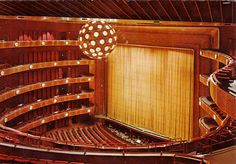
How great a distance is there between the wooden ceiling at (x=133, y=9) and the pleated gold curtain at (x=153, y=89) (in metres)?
4.36

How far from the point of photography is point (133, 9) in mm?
13266

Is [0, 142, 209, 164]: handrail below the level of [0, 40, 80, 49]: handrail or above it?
below

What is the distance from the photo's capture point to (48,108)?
20.7 metres

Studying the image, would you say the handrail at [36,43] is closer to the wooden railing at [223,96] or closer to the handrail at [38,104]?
the handrail at [38,104]

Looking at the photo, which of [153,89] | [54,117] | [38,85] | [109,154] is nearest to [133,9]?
[109,154]

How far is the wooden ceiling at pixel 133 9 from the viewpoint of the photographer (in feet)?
38.5

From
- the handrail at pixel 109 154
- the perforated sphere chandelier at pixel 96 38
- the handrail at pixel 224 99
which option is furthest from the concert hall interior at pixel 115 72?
the handrail at pixel 224 99

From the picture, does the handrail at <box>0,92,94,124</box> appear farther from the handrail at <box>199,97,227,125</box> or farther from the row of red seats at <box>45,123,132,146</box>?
the handrail at <box>199,97,227,125</box>

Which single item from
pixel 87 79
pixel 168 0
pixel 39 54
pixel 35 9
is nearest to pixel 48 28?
pixel 39 54

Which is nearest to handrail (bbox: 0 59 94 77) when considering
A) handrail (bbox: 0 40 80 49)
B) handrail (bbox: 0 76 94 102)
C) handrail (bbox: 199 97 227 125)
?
handrail (bbox: 0 76 94 102)

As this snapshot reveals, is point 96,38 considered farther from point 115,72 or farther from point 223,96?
point 115,72

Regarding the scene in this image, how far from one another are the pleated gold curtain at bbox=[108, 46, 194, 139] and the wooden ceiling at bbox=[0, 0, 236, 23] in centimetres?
436

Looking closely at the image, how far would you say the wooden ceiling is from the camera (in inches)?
462

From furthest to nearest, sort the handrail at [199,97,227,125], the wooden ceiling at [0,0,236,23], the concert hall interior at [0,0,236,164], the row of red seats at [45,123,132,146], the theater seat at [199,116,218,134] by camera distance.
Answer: the row of red seats at [45,123,132,146]
the theater seat at [199,116,218,134]
the handrail at [199,97,227,125]
the concert hall interior at [0,0,236,164]
the wooden ceiling at [0,0,236,23]
